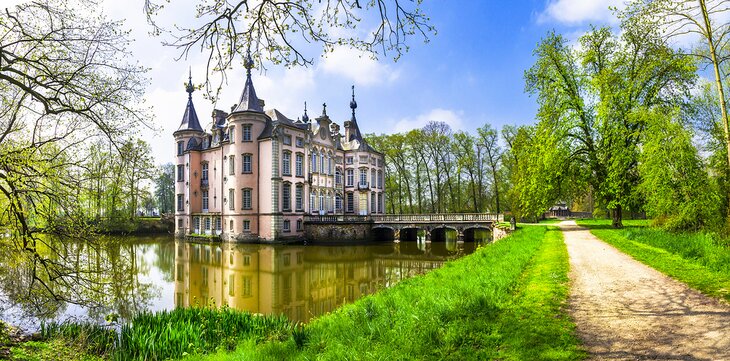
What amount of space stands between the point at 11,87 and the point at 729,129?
52.6 ft

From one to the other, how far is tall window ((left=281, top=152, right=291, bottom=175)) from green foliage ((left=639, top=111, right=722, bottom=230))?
2523 cm

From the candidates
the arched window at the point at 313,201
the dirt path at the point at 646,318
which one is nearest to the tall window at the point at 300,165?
the arched window at the point at 313,201

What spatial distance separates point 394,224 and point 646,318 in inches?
1236

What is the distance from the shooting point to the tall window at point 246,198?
3488cm

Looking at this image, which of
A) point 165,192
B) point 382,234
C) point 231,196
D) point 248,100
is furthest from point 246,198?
point 165,192

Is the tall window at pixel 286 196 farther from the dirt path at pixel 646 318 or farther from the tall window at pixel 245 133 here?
the dirt path at pixel 646 318

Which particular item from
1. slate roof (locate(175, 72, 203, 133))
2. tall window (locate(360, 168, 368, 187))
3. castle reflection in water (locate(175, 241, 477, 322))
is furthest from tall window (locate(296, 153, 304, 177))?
slate roof (locate(175, 72, 203, 133))

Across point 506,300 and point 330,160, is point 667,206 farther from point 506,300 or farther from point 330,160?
point 330,160

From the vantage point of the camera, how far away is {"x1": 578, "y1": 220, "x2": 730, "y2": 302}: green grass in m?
7.57

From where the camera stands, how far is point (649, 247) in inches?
533

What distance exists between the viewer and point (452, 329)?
5.61 metres

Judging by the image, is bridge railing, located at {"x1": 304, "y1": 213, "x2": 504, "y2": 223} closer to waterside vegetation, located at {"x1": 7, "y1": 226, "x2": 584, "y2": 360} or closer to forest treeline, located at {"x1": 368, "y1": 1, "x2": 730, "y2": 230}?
forest treeline, located at {"x1": 368, "y1": 1, "x2": 730, "y2": 230}

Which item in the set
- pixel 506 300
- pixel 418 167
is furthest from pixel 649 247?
pixel 418 167

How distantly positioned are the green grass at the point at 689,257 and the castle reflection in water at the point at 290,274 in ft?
28.0
